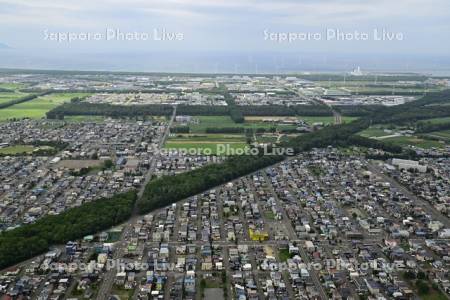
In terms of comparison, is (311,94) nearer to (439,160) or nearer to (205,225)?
(439,160)

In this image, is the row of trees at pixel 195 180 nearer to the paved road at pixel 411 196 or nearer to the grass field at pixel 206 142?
the grass field at pixel 206 142

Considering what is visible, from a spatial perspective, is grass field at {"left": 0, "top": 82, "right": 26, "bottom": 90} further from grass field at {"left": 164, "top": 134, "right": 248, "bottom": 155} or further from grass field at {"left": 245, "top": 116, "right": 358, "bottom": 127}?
grass field at {"left": 164, "top": 134, "right": 248, "bottom": 155}

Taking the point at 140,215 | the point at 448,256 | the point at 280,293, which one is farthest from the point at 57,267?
the point at 448,256

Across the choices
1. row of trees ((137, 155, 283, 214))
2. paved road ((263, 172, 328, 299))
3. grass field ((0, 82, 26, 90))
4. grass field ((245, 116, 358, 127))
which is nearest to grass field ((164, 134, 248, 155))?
row of trees ((137, 155, 283, 214))

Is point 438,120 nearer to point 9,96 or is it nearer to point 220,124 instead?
point 220,124

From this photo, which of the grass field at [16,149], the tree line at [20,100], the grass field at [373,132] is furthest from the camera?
the tree line at [20,100]

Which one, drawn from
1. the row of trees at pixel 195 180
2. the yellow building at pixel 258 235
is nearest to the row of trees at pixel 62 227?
the row of trees at pixel 195 180

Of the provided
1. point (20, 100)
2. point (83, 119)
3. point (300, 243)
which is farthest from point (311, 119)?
point (20, 100)
